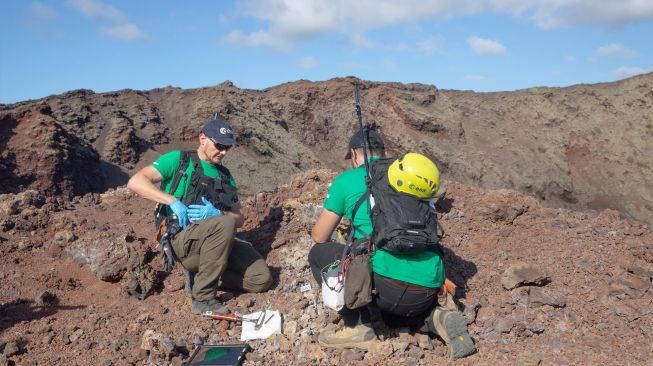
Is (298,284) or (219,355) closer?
(219,355)

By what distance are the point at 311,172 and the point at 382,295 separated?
3140mm

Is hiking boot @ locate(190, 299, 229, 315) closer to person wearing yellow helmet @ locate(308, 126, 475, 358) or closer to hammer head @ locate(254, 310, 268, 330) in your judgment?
hammer head @ locate(254, 310, 268, 330)

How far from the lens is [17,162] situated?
11648 millimetres

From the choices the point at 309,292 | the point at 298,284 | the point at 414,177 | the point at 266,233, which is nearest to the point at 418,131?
the point at 266,233

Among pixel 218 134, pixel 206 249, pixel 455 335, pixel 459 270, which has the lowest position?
pixel 455 335

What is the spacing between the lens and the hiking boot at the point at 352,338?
3.67 m

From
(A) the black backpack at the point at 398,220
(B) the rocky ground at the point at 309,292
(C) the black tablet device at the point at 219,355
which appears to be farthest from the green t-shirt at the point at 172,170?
(A) the black backpack at the point at 398,220

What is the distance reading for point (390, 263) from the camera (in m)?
3.42

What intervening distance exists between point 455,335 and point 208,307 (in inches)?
75.4

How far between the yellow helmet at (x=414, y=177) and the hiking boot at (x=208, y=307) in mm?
1765

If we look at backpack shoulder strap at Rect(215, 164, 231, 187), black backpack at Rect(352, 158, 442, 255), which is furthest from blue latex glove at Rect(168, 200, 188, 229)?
Answer: black backpack at Rect(352, 158, 442, 255)

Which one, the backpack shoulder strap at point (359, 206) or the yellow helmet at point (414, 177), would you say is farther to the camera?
the backpack shoulder strap at point (359, 206)

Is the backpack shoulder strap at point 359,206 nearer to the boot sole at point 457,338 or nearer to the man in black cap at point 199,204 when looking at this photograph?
the boot sole at point 457,338

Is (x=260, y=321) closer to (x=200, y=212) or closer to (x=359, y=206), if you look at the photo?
(x=200, y=212)
